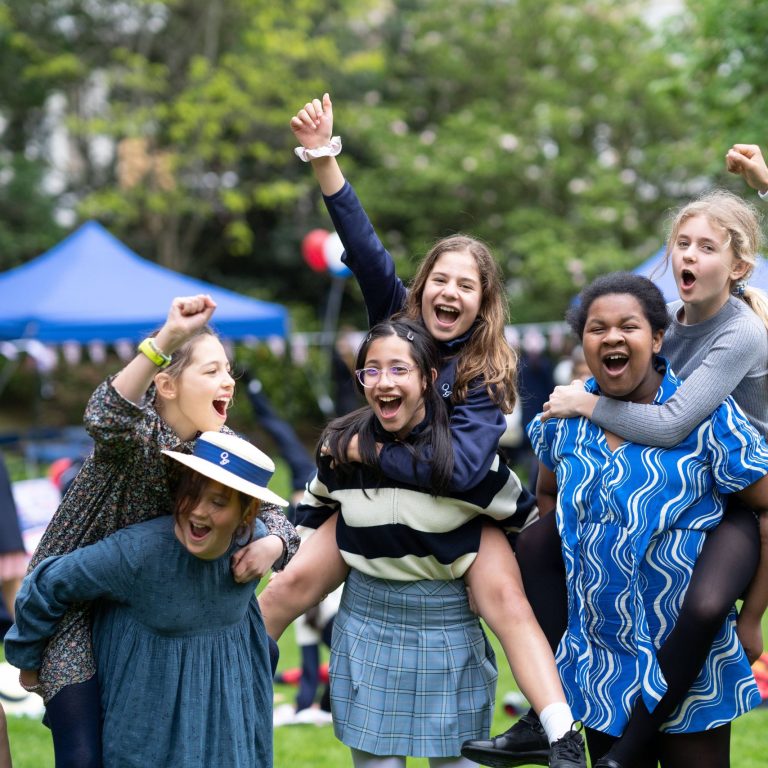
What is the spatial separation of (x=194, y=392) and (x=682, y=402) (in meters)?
1.38

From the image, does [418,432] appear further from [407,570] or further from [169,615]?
[169,615]

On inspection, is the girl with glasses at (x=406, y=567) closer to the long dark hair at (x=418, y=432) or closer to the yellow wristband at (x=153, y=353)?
the long dark hair at (x=418, y=432)

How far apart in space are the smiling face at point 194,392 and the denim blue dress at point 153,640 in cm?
28

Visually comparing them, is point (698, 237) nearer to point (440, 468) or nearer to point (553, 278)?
point (440, 468)

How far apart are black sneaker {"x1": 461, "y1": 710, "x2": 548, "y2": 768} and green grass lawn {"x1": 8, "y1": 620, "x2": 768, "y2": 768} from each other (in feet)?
6.75

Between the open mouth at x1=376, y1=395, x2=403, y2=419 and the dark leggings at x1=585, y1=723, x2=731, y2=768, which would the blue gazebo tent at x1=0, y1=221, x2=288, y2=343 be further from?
the dark leggings at x1=585, y1=723, x2=731, y2=768

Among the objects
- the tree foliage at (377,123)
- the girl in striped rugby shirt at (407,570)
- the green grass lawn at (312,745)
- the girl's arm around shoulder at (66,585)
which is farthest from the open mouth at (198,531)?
the tree foliage at (377,123)

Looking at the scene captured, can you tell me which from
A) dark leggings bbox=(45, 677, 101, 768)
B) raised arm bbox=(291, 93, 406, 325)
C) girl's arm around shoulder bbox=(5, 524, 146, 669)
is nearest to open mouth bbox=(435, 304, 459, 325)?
raised arm bbox=(291, 93, 406, 325)

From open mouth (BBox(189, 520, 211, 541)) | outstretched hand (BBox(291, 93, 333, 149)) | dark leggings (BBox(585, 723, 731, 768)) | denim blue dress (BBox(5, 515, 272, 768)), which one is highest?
outstretched hand (BBox(291, 93, 333, 149))

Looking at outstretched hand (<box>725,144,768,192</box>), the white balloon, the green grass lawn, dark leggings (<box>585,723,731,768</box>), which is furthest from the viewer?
the white balloon

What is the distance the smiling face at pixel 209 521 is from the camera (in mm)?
2795

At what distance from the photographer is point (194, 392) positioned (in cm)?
296

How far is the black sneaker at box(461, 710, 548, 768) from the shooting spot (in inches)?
120

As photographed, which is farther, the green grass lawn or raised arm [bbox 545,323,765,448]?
the green grass lawn
